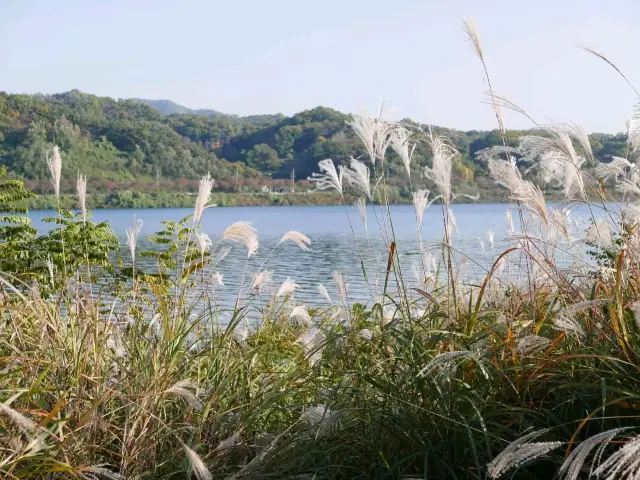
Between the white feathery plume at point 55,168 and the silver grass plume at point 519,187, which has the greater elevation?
the white feathery plume at point 55,168

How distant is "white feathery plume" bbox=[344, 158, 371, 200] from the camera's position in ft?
13.4

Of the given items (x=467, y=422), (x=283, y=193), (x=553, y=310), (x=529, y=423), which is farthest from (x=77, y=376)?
(x=283, y=193)

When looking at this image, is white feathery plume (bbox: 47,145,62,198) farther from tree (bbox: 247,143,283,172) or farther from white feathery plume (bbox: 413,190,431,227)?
tree (bbox: 247,143,283,172)

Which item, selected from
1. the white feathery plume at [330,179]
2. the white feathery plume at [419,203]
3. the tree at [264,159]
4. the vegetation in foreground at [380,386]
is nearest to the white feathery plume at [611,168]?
the vegetation in foreground at [380,386]

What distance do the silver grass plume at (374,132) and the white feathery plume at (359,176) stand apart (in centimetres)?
21

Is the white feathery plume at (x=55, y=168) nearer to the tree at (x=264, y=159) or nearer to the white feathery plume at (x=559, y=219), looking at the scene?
the white feathery plume at (x=559, y=219)

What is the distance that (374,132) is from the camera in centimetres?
389

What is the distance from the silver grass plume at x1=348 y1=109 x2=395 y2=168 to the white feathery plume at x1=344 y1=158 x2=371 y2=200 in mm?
214

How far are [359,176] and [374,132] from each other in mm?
335

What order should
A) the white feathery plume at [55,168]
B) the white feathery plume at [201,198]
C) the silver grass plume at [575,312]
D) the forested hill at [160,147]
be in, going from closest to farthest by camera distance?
the silver grass plume at [575,312], the white feathery plume at [201,198], the white feathery plume at [55,168], the forested hill at [160,147]

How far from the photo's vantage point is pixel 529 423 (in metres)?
2.67

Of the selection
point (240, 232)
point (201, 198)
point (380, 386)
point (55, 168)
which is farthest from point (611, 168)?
point (55, 168)

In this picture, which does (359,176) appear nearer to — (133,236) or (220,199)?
(133,236)

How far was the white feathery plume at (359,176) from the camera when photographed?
4.09m
